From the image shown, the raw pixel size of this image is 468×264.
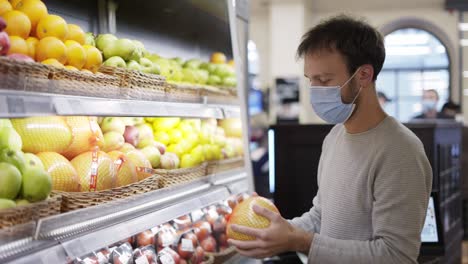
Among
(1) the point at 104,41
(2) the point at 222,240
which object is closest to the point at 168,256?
(2) the point at 222,240

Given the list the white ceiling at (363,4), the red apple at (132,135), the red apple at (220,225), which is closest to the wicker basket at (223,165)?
the red apple at (220,225)

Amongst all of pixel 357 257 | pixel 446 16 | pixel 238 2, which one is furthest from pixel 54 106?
pixel 446 16

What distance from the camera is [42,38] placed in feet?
6.18

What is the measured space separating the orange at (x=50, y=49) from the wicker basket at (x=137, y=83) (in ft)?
0.73

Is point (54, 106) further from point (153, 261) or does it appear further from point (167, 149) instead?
point (167, 149)

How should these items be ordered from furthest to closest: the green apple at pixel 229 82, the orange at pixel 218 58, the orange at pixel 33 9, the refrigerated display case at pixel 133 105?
the orange at pixel 218 58 → the green apple at pixel 229 82 → the orange at pixel 33 9 → the refrigerated display case at pixel 133 105

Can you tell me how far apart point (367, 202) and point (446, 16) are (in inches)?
467

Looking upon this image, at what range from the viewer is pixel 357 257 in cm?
177

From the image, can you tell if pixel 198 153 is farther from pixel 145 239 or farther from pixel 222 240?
pixel 145 239

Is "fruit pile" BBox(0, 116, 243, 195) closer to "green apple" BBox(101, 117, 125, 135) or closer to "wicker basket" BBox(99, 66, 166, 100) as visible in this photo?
"green apple" BBox(101, 117, 125, 135)

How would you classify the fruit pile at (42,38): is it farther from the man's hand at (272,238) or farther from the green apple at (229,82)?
the green apple at (229,82)

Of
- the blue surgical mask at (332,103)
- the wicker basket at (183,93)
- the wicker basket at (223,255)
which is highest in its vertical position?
the wicker basket at (183,93)

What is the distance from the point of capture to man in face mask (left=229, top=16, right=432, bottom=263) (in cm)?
175

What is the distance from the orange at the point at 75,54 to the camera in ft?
6.39
